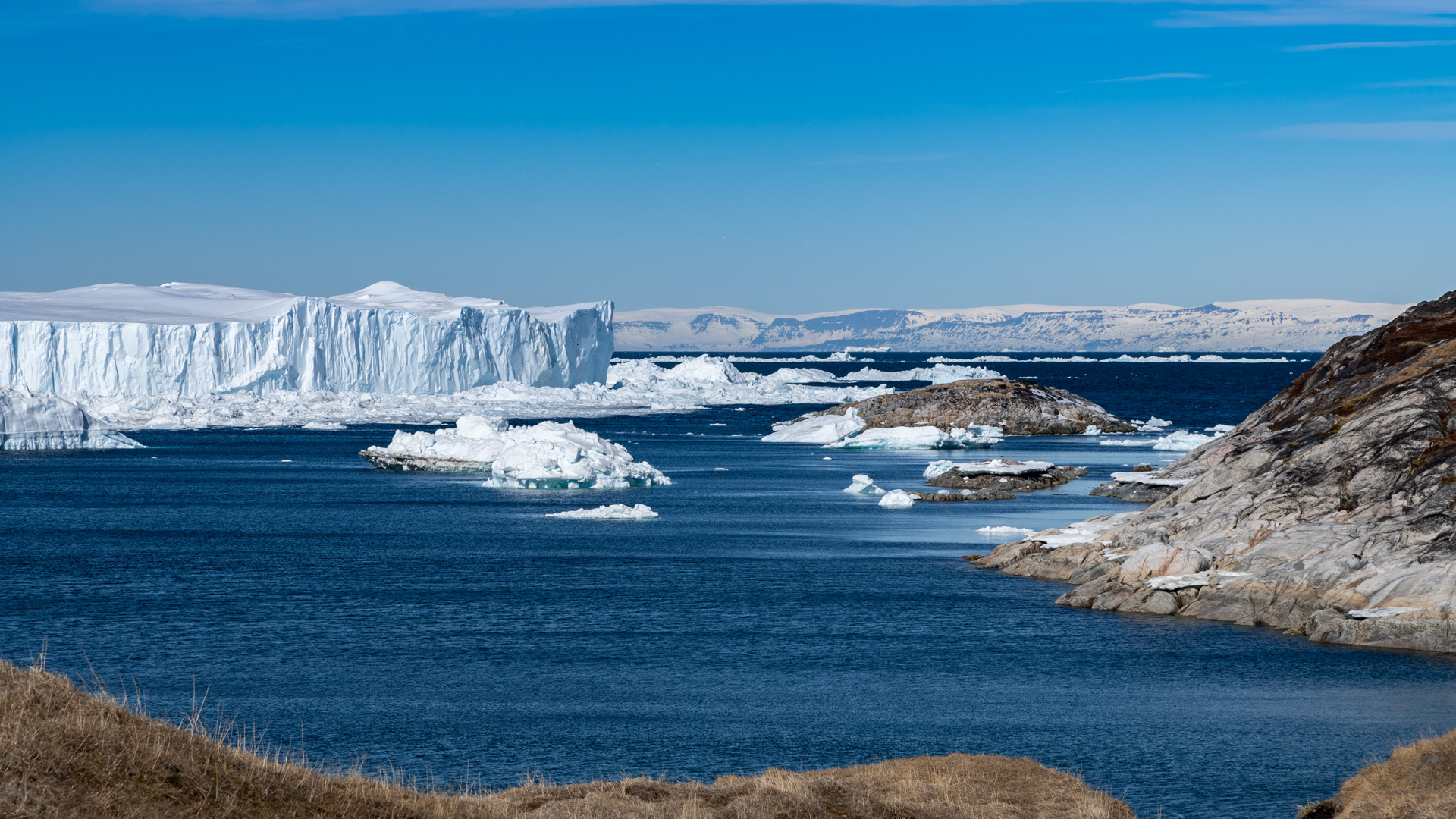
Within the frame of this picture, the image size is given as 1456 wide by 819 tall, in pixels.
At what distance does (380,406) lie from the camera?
9100 cm

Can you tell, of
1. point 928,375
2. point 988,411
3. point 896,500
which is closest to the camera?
point 896,500

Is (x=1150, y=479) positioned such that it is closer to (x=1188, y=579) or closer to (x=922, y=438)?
(x=1188, y=579)

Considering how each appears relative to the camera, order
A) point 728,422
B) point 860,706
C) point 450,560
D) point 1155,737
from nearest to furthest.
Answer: point 1155,737 < point 860,706 < point 450,560 < point 728,422

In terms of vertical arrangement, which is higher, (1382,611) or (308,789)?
(308,789)

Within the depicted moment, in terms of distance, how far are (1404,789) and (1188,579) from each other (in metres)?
16.1

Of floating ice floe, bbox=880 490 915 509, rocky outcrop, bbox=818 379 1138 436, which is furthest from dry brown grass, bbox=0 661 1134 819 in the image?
rocky outcrop, bbox=818 379 1138 436

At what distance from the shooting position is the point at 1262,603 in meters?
26.1

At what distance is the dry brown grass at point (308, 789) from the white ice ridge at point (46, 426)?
207ft

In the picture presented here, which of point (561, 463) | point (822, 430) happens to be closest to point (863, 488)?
point (561, 463)

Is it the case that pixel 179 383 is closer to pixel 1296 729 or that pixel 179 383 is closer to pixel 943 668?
pixel 943 668

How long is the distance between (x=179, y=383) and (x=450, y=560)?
2369 inches

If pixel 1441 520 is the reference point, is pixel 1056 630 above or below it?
below

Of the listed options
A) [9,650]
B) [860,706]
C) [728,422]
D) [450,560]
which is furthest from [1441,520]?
[728,422]

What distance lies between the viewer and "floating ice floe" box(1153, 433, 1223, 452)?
66.2 m
